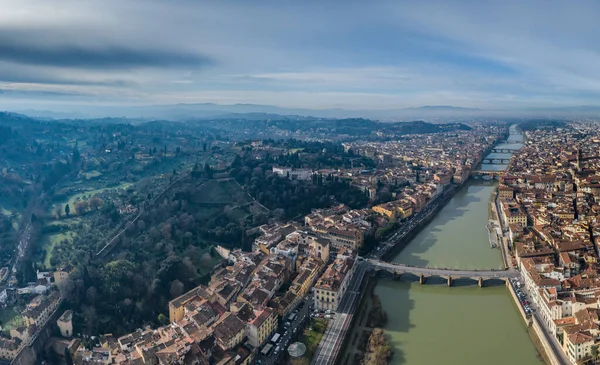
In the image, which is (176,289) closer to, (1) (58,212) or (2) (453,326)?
(2) (453,326)

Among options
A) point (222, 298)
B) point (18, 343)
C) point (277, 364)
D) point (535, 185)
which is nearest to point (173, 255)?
point (222, 298)

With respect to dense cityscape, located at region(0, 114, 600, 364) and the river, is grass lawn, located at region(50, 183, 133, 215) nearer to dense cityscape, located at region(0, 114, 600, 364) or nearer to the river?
dense cityscape, located at region(0, 114, 600, 364)

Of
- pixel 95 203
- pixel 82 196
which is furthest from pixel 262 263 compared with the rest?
pixel 82 196

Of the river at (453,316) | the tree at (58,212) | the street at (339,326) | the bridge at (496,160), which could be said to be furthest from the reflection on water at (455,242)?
the bridge at (496,160)

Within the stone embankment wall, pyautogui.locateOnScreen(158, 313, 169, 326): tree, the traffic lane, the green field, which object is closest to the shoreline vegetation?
the stone embankment wall

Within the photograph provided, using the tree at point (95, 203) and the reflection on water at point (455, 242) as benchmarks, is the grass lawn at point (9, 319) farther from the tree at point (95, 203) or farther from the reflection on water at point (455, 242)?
the reflection on water at point (455, 242)

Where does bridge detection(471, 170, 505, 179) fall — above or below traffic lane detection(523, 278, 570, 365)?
above
